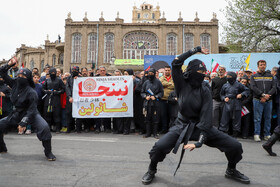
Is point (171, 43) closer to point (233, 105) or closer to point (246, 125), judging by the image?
point (246, 125)

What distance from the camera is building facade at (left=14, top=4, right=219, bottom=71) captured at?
45.8 metres

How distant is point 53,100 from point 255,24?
16710 mm

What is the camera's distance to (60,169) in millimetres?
4008

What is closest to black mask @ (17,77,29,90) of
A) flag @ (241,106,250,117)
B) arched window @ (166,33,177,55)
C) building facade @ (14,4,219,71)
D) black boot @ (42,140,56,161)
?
black boot @ (42,140,56,161)

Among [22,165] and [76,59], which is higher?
[76,59]

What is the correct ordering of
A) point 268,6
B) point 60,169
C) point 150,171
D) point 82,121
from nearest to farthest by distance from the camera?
point 150,171 < point 60,169 < point 82,121 < point 268,6

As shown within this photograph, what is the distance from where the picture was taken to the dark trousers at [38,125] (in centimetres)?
463

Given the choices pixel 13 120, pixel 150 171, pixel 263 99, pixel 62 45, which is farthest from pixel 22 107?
pixel 62 45

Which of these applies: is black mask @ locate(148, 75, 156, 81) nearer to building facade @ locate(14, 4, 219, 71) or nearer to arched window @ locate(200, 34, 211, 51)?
building facade @ locate(14, 4, 219, 71)

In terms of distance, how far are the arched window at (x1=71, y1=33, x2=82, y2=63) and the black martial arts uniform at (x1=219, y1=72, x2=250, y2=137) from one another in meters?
42.5

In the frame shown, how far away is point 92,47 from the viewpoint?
46.6 m

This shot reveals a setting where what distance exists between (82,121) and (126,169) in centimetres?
534

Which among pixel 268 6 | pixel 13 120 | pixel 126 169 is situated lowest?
pixel 126 169

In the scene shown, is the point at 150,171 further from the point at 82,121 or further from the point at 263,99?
the point at 82,121
